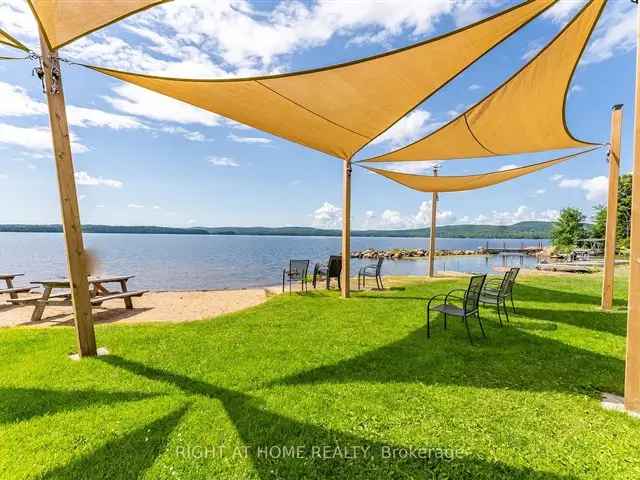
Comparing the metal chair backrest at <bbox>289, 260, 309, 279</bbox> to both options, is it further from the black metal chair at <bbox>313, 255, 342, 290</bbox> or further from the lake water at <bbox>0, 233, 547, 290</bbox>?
the lake water at <bbox>0, 233, 547, 290</bbox>

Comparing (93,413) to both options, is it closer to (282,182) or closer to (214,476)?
(214,476)

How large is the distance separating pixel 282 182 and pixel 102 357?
110 ft

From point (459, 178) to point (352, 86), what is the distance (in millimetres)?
4903

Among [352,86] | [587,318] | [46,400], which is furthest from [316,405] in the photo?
[587,318]

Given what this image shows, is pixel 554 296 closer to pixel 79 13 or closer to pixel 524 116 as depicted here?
pixel 524 116

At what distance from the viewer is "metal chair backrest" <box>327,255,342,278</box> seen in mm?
7723

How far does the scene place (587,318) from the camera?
190 inches

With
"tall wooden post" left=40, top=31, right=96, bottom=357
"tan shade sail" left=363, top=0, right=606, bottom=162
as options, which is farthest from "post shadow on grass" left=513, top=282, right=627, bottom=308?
"tall wooden post" left=40, top=31, right=96, bottom=357

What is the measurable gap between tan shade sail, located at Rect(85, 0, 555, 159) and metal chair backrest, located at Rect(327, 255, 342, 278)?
13.0ft

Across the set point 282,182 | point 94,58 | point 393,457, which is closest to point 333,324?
point 393,457

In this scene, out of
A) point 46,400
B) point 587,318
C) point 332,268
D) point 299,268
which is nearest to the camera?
point 46,400

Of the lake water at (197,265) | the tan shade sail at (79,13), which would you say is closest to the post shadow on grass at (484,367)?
the tan shade sail at (79,13)

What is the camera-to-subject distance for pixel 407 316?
5.12 meters

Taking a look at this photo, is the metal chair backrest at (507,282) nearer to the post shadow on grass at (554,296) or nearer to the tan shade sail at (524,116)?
the post shadow on grass at (554,296)
